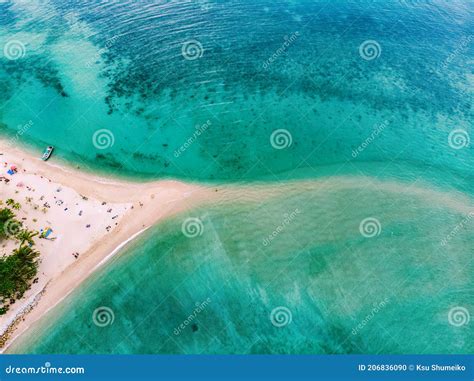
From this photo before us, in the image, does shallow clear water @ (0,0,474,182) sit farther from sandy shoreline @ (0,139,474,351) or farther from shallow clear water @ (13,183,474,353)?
shallow clear water @ (13,183,474,353)

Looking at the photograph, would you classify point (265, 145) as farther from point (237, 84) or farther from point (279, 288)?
point (279, 288)

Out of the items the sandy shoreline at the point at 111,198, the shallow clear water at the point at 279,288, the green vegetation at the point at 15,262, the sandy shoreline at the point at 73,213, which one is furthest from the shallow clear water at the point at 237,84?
the green vegetation at the point at 15,262

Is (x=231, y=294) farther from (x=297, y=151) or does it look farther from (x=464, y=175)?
(x=464, y=175)

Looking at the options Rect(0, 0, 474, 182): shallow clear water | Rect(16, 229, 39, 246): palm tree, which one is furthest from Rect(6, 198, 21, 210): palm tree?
Rect(0, 0, 474, 182): shallow clear water

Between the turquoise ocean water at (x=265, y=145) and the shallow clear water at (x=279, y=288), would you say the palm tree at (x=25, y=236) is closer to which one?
the turquoise ocean water at (x=265, y=145)

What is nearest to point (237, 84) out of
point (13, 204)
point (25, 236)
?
point (13, 204)

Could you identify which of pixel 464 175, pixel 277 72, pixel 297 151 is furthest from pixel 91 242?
pixel 464 175
